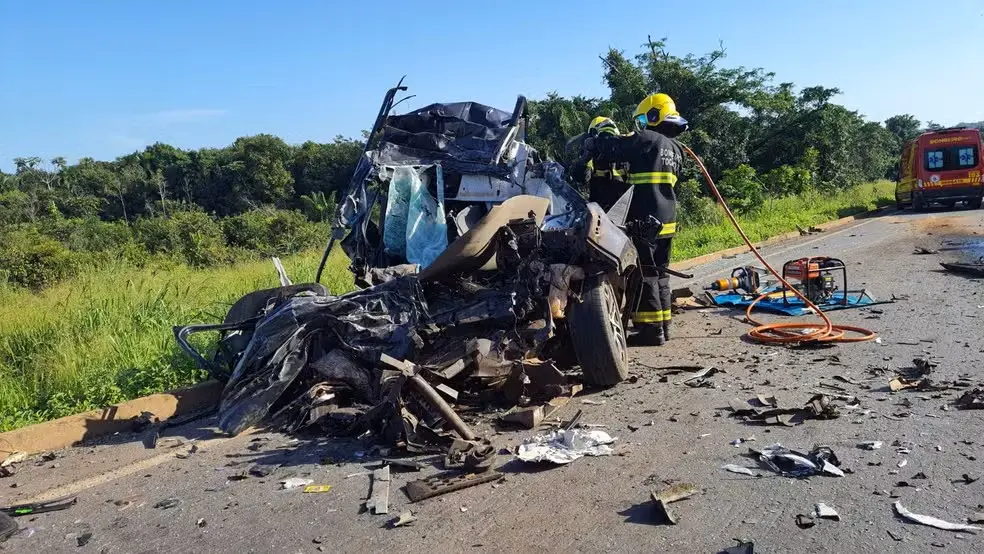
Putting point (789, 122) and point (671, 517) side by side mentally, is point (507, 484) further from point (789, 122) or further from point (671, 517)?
point (789, 122)

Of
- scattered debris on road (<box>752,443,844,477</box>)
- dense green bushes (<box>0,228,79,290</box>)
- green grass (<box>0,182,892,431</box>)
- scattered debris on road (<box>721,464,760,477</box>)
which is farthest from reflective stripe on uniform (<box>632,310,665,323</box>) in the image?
dense green bushes (<box>0,228,79,290</box>)

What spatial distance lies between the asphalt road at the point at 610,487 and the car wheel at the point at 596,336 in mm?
219

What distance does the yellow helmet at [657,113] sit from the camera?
22.5ft

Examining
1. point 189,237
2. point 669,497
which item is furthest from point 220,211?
point 669,497

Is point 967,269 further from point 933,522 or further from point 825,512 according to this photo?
point 825,512

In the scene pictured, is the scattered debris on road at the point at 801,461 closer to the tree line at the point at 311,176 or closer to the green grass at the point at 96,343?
the green grass at the point at 96,343

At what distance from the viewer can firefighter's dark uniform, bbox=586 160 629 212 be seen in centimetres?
647

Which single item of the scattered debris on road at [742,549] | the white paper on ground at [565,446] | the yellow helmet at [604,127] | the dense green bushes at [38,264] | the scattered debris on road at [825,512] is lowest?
the scattered debris on road at [825,512]

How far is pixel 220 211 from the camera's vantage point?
38.3 m

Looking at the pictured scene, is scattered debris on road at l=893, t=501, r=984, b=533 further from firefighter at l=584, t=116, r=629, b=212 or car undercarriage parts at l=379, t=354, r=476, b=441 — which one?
firefighter at l=584, t=116, r=629, b=212

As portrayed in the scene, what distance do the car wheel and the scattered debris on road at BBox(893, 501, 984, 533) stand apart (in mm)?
2009

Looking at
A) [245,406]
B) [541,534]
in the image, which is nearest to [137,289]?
[245,406]

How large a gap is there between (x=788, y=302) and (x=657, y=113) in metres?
2.71

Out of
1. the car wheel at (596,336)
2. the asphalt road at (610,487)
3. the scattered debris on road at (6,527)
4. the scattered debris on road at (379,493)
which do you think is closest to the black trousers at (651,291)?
the asphalt road at (610,487)
